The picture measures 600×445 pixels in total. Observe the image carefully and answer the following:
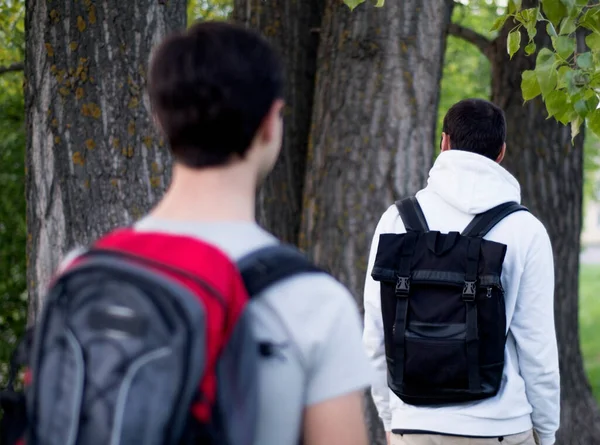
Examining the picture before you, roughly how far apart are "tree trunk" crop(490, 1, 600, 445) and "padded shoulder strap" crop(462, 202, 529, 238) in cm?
418

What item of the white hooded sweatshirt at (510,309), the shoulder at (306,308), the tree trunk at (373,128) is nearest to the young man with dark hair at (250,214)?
the shoulder at (306,308)

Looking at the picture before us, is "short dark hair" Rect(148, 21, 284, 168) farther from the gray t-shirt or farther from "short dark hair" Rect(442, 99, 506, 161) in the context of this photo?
"short dark hair" Rect(442, 99, 506, 161)

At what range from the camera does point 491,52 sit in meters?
7.84

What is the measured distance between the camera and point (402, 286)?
328cm

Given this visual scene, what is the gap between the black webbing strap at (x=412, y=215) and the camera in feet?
11.0

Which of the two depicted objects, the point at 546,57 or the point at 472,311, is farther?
the point at 546,57

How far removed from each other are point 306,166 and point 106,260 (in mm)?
4448

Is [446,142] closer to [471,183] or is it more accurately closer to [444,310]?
[471,183]

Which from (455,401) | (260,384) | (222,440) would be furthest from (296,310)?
(455,401)

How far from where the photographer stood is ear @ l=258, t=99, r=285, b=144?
1632 mm

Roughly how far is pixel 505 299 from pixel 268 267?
1.84 metres

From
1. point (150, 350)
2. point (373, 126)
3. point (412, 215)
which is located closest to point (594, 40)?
point (412, 215)

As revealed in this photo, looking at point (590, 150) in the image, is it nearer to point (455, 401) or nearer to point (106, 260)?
point (455, 401)

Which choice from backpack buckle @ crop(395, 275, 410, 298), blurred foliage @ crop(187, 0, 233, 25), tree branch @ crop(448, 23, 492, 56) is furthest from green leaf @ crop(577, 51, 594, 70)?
blurred foliage @ crop(187, 0, 233, 25)
